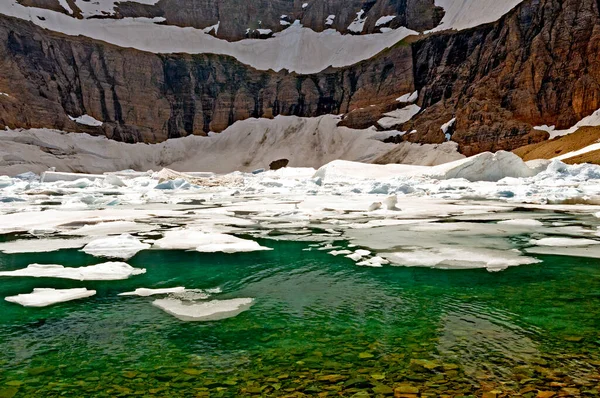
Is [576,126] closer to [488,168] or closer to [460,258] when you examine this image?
[488,168]

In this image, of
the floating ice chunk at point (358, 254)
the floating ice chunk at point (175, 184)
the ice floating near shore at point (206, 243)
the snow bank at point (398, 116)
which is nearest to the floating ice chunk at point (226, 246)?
the ice floating near shore at point (206, 243)

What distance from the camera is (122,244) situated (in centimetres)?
871

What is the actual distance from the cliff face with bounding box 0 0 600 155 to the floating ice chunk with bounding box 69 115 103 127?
0.75 m

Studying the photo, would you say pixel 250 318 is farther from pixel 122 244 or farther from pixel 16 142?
pixel 16 142

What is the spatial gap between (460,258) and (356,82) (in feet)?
220

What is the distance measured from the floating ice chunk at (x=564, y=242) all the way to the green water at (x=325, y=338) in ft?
6.22

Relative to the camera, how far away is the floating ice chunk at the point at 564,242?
8.64 meters

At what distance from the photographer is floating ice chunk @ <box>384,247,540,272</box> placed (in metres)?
7.14

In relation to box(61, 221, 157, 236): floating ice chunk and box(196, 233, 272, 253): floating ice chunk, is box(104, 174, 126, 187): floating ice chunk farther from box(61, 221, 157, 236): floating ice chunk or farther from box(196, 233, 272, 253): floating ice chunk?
box(196, 233, 272, 253): floating ice chunk

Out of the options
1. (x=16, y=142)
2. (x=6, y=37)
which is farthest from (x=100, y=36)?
(x=16, y=142)

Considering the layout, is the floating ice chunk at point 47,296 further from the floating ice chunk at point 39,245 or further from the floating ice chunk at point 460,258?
the floating ice chunk at point 460,258

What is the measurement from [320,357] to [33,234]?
970 centimetres

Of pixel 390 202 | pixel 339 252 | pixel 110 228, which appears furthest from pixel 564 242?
pixel 110 228

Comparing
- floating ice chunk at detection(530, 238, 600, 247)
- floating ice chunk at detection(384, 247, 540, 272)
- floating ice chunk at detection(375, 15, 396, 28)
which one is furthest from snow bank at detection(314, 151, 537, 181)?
floating ice chunk at detection(375, 15, 396, 28)
